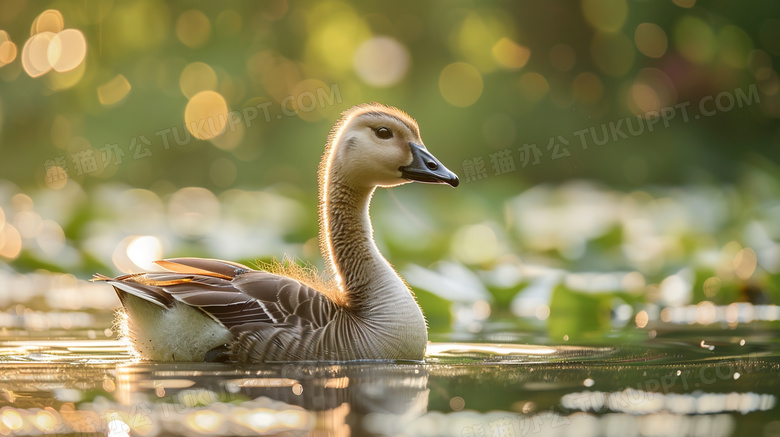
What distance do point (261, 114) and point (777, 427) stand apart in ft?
31.6

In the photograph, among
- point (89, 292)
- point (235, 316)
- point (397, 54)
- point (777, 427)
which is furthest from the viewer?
point (397, 54)

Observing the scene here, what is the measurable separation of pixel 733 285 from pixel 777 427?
169 inches

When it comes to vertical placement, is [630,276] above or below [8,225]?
below

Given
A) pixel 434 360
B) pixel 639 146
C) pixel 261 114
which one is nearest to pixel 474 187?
pixel 639 146

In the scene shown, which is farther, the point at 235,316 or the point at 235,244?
the point at 235,244

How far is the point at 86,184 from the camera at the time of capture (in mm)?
12492

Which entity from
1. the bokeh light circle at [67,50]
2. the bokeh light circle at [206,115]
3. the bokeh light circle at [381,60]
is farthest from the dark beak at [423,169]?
the bokeh light circle at [67,50]

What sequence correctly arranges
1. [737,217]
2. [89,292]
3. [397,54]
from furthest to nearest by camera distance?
[397,54] → [737,217] → [89,292]

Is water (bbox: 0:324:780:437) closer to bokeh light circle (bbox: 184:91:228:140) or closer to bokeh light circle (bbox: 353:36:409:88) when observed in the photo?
bokeh light circle (bbox: 184:91:228:140)

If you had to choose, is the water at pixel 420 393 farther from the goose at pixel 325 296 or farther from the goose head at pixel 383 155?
the goose head at pixel 383 155

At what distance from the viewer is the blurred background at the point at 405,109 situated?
9.35 metres

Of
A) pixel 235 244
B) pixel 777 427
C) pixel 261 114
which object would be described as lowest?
pixel 777 427

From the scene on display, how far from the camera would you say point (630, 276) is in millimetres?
7477

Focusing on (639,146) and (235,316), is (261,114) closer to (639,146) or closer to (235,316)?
(639,146)
